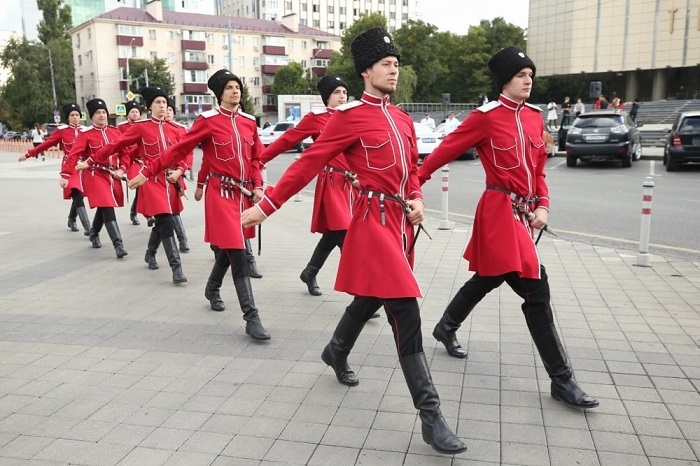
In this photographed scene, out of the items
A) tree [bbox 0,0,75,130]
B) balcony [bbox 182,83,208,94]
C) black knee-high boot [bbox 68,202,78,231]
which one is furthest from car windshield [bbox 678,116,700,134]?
balcony [bbox 182,83,208,94]

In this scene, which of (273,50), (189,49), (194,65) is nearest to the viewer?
(189,49)

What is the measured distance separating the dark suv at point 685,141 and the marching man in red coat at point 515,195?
51.3 ft

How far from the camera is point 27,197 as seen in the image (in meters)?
15.9

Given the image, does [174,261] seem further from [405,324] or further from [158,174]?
[405,324]

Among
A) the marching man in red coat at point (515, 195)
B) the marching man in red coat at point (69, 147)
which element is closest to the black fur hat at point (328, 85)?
the marching man in red coat at point (515, 195)

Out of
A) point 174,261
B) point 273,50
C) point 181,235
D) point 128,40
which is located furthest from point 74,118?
point 273,50

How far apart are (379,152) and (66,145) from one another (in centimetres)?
793

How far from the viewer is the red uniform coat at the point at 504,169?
3836 millimetres

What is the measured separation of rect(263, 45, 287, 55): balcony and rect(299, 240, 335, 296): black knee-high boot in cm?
8275

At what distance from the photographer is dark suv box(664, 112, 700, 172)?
17344 millimetres

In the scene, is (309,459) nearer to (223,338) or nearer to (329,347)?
(329,347)

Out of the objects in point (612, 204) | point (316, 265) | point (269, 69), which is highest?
point (269, 69)

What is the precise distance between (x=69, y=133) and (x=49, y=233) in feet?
6.08

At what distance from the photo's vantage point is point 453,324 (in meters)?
4.61
